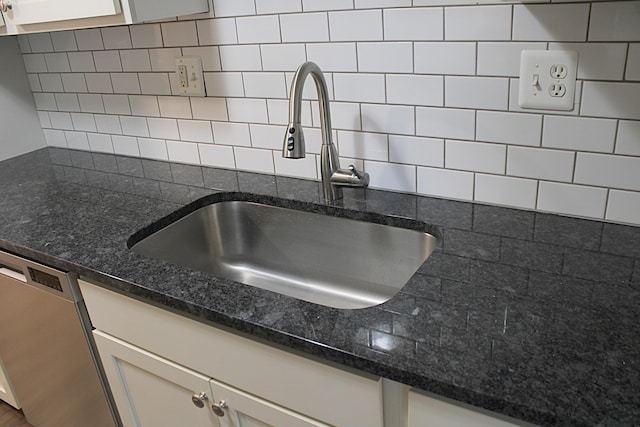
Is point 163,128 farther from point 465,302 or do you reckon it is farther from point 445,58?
point 465,302

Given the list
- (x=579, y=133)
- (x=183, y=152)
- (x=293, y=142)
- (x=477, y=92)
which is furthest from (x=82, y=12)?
(x=579, y=133)

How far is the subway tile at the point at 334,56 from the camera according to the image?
1.31m

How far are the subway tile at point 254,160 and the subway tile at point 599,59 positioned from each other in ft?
2.62

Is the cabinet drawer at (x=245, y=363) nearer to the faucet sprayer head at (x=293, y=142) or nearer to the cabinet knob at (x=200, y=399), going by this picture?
the cabinet knob at (x=200, y=399)

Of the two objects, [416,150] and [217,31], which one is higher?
[217,31]

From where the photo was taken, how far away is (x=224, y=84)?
1.55 m

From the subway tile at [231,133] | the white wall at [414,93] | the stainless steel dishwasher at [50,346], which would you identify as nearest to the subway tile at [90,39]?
the white wall at [414,93]

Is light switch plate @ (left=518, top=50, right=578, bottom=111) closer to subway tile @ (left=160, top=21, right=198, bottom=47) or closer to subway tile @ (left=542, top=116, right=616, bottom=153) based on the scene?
subway tile @ (left=542, top=116, right=616, bottom=153)

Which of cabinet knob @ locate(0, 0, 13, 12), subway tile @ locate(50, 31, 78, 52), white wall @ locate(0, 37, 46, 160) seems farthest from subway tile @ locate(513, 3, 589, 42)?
white wall @ locate(0, 37, 46, 160)

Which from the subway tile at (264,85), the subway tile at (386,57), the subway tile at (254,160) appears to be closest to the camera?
the subway tile at (386,57)

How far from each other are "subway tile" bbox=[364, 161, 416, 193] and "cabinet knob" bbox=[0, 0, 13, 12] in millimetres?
1025

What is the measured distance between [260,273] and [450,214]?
551mm

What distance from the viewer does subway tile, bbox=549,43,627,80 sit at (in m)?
1.01

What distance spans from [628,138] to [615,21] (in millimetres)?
218
